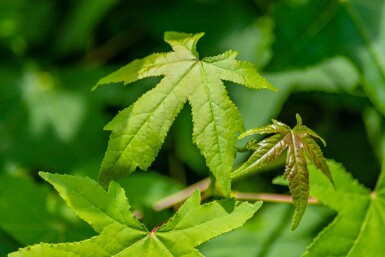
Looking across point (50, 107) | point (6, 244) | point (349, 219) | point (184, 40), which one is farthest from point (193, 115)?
point (50, 107)

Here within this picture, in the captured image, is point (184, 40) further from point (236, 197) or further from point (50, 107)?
point (50, 107)

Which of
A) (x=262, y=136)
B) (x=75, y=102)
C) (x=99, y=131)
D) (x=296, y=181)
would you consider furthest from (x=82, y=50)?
(x=296, y=181)

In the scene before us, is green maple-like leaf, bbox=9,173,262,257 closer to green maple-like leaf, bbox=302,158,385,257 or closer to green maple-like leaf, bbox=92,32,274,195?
green maple-like leaf, bbox=92,32,274,195

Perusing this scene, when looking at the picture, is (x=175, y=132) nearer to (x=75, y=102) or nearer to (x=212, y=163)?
(x=75, y=102)

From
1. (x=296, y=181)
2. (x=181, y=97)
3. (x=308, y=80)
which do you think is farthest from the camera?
(x=308, y=80)

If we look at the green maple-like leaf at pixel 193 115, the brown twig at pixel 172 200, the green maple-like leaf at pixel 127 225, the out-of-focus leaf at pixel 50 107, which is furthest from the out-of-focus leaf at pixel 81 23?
the green maple-like leaf at pixel 127 225
